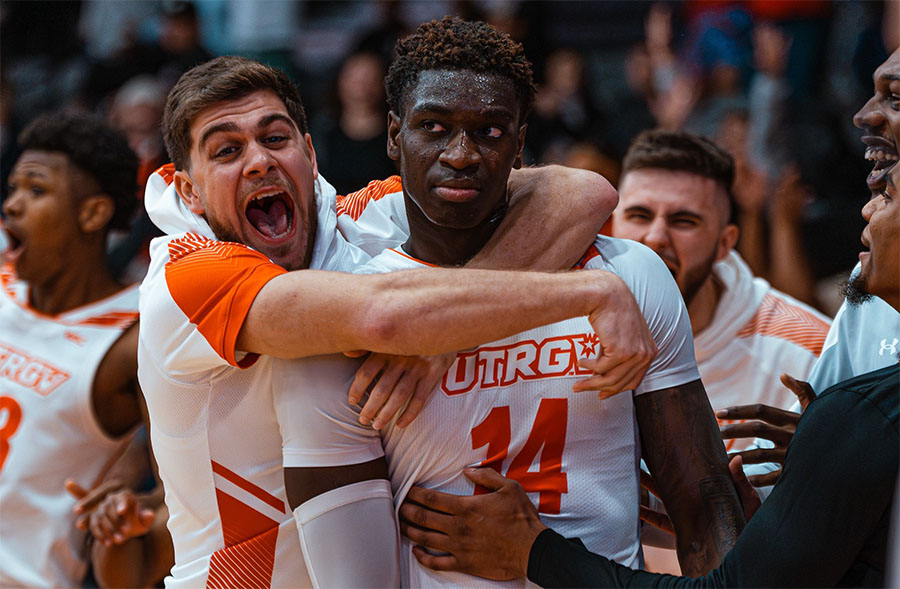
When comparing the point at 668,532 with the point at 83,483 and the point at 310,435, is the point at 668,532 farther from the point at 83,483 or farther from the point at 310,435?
the point at 83,483

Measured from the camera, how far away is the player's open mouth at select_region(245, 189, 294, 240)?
3.30 m

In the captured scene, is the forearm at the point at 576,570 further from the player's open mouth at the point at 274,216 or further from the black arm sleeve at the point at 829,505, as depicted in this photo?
the player's open mouth at the point at 274,216

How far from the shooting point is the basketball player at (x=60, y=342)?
194 inches

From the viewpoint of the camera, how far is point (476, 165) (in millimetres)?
2867

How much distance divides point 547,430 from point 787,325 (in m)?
2.47

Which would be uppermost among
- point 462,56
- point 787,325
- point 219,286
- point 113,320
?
point 462,56

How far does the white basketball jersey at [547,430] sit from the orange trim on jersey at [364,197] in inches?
36.6

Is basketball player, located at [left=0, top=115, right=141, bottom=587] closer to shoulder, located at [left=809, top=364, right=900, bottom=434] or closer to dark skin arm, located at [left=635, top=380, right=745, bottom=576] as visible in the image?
dark skin arm, located at [left=635, top=380, right=745, bottom=576]

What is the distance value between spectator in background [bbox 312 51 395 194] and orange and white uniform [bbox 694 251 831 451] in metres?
3.11

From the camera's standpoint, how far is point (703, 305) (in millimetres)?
4840

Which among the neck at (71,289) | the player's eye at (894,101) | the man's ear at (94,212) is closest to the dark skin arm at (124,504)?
the neck at (71,289)

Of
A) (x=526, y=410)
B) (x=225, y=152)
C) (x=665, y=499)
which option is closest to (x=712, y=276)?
(x=665, y=499)

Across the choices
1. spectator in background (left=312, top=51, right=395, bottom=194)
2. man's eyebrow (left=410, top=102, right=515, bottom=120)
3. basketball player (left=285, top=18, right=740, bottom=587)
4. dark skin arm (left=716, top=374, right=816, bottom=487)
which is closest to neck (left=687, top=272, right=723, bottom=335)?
dark skin arm (left=716, top=374, right=816, bottom=487)

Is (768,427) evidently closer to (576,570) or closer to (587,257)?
(587,257)
